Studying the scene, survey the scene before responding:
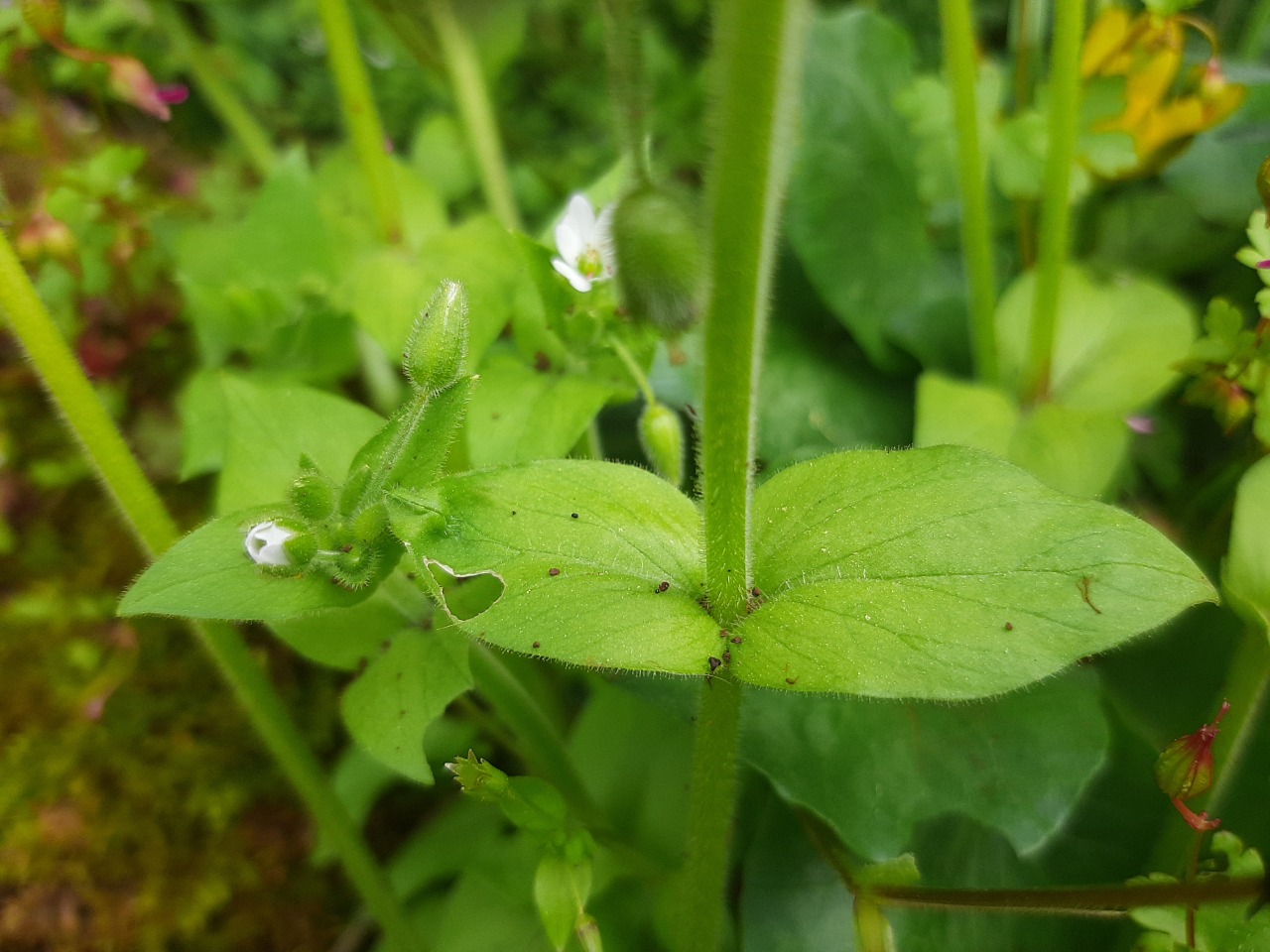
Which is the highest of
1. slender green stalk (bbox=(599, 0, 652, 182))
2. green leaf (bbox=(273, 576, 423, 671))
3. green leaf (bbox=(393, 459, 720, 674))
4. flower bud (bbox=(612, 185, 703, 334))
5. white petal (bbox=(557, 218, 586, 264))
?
slender green stalk (bbox=(599, 0, 652, 182))

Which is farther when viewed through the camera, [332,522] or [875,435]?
[875,435]

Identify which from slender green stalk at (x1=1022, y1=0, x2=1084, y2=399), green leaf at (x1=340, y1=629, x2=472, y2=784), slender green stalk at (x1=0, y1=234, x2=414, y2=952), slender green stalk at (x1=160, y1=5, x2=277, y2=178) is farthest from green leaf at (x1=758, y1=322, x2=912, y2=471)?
slender green stalk at (x1=160, y1=5, x2=277, y2=178)

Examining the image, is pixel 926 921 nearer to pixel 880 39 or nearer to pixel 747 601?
pixel 747 601

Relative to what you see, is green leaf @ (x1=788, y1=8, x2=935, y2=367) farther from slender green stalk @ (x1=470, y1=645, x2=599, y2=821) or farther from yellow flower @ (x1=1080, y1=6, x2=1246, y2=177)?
slender green stalk @ (x1=470, y1=645, x2=599, y2=821)

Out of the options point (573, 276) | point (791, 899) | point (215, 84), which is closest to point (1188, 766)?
point (791, 899)

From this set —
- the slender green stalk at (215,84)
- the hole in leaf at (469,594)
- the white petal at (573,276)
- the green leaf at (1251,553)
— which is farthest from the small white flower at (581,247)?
the slender green stalk at (215,84)

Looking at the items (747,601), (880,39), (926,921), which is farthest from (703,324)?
(880,39)

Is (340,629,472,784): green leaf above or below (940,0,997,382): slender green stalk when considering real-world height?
below
